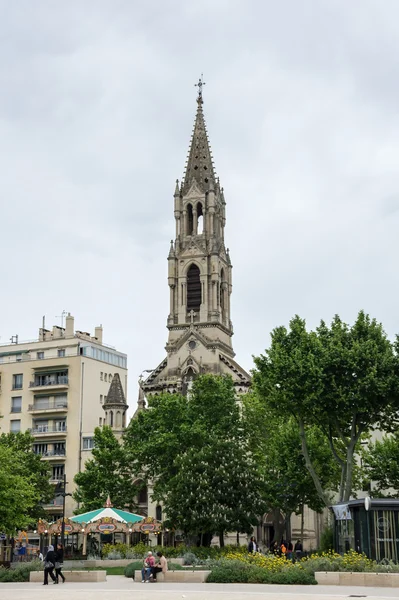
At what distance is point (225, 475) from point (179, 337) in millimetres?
37240

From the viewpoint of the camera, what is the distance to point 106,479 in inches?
2702

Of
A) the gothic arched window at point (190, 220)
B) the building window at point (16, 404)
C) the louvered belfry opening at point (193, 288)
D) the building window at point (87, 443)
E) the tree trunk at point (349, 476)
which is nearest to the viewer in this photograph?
the tree trunk at point (349, 476)

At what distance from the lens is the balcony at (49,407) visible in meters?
87.1

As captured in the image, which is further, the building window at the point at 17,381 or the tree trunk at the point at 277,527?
the building window at the point at 17,381

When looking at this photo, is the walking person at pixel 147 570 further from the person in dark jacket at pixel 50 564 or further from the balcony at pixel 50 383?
the balcony at pixel 50 383

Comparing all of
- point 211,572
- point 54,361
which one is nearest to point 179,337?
point 54,361

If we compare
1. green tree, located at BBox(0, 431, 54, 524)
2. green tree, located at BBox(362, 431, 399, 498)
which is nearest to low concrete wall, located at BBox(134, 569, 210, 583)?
green tree, located at BBox(362, 431, 399, 498)

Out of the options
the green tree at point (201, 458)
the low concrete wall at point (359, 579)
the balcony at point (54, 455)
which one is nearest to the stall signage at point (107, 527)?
the green tree at point (201, 458)

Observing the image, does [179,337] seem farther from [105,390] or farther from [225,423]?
[225,423]

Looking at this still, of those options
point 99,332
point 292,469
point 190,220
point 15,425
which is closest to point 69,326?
point 99,332

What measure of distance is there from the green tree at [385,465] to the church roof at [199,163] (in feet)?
163

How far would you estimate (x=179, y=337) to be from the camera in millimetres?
92375

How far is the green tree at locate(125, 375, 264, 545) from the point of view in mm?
55344

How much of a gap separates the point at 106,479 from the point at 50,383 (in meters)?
22.9
